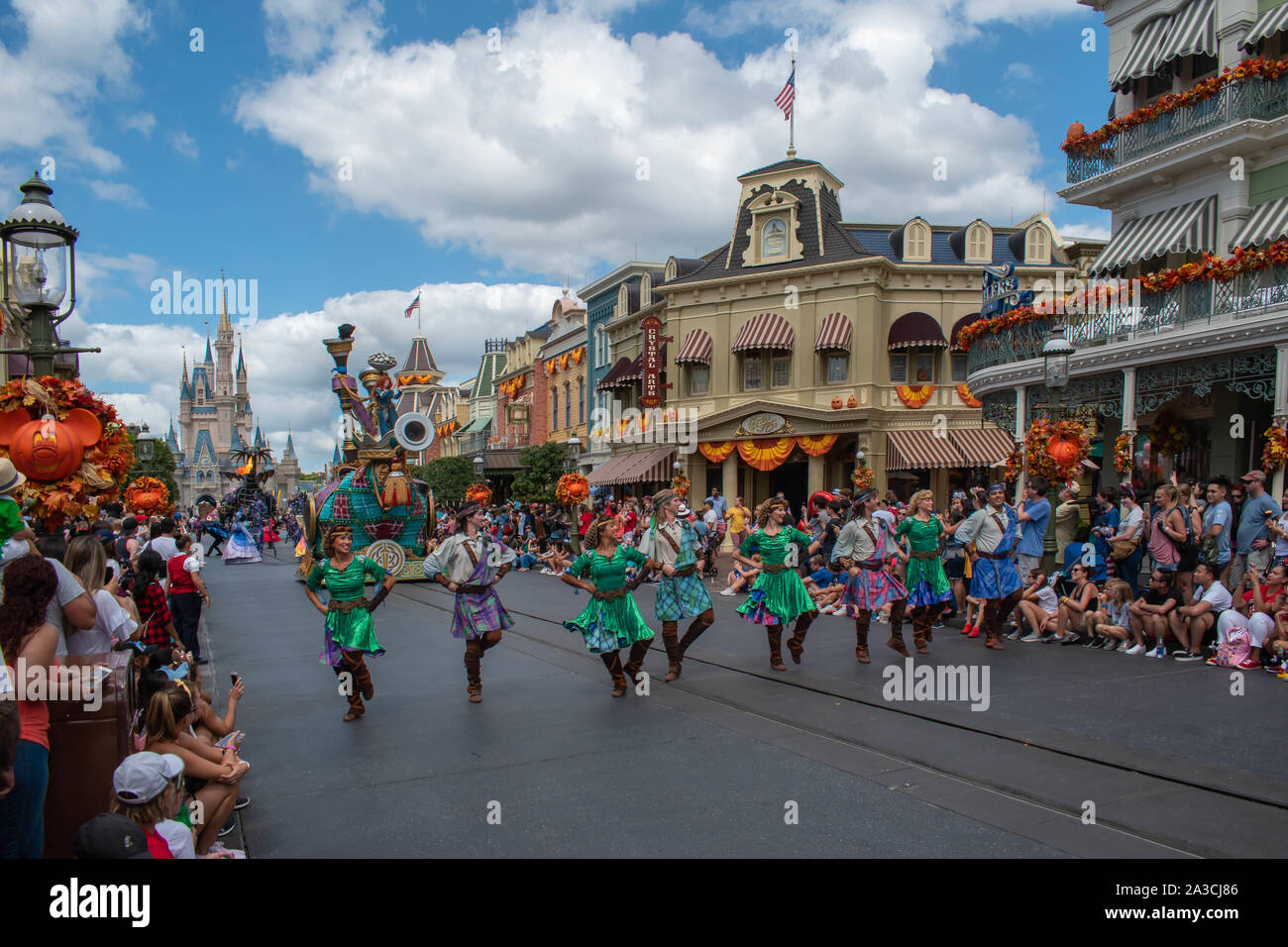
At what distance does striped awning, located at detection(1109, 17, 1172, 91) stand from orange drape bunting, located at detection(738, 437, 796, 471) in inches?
471

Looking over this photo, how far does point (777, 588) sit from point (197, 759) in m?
5.60

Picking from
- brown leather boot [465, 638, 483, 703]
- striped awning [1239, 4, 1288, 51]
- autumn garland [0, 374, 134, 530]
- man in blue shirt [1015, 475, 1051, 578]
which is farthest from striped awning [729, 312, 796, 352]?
autumn garland [0, 374, 134, 530]

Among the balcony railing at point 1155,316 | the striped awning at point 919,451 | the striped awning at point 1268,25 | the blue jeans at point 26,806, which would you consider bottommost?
the blue jeans at point 26,806

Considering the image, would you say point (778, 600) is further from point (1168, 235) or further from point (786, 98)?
point (786, 98)

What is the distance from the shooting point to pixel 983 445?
23.4m

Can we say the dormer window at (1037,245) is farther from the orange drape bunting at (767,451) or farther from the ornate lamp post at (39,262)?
the ornate lamp post at (39,262)

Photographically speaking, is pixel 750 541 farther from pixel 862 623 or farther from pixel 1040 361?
pixel 1040 361

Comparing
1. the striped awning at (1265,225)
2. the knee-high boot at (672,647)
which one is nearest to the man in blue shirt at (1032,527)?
the knee-high boot at (672,647)

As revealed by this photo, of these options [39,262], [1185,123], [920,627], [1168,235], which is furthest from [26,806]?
[1185,123]

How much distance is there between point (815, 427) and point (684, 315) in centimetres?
595

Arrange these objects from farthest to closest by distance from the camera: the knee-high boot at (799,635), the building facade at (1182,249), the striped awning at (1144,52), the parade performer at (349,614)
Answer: the striped awning at (1144,52), the building facade at (1182,249), the knee-high boot at (799,635), the parade performer at (349,614)

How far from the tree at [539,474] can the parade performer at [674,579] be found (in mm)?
21575

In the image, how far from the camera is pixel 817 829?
456 cm

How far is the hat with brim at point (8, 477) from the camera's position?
4.62m
